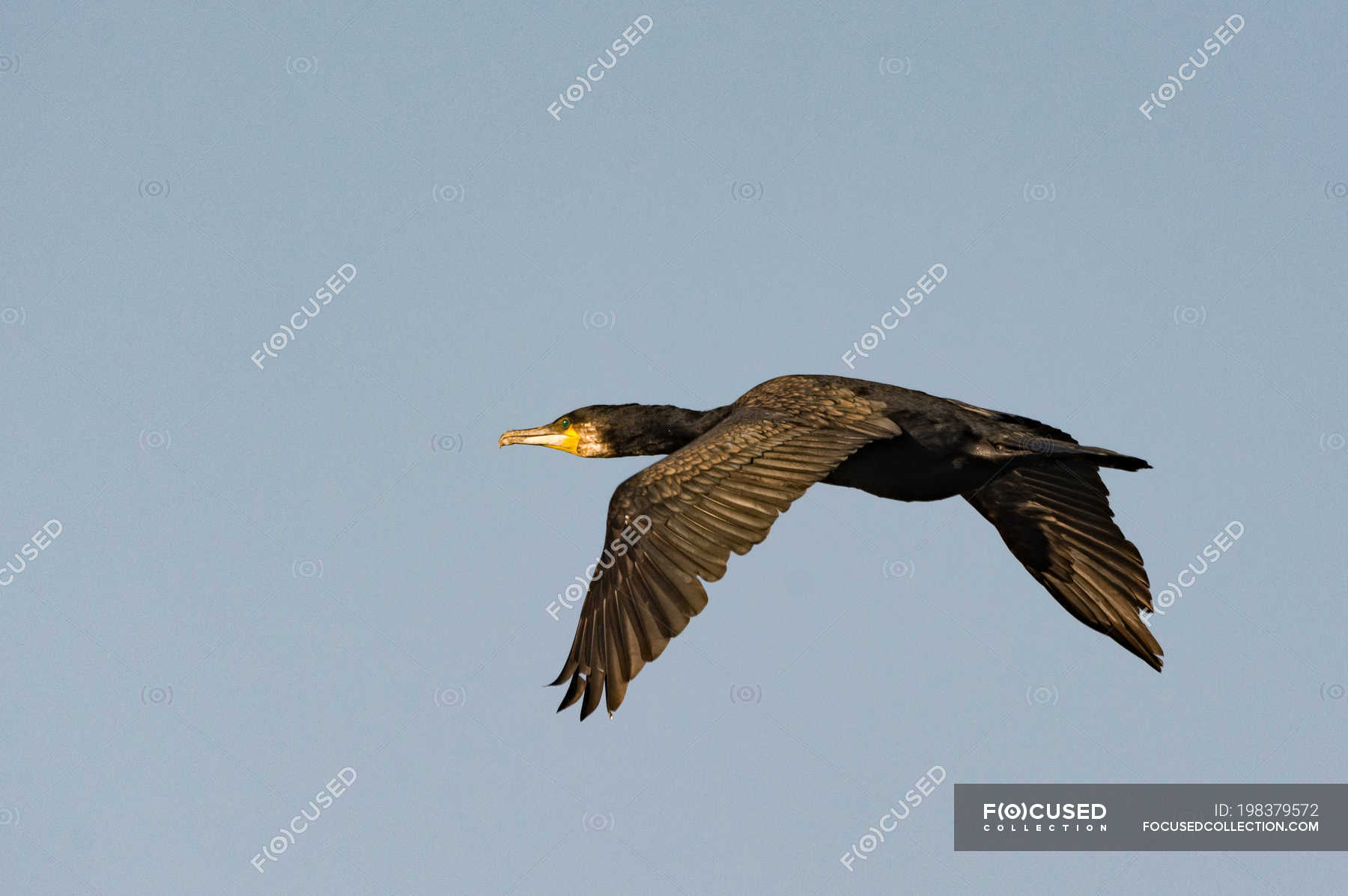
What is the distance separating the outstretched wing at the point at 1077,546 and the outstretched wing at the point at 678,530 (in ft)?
7.74

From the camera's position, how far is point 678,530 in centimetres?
1048

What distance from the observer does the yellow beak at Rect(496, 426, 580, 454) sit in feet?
43.8

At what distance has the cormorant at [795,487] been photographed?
10.2 meters

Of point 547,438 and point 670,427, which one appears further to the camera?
point 547,438

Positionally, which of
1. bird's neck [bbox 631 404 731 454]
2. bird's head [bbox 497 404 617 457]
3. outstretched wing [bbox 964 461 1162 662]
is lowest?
outstretched wing [bbox 964 461 1162 662]

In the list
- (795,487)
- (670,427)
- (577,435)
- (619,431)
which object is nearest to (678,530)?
(795,487)

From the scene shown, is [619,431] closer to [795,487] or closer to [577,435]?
[577,435]

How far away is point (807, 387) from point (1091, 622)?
288 centimetres

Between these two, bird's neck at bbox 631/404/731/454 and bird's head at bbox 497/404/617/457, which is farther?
bird's head at bbox 497/404/617/457

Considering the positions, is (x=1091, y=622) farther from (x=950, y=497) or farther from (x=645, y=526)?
(x=645, y=526)

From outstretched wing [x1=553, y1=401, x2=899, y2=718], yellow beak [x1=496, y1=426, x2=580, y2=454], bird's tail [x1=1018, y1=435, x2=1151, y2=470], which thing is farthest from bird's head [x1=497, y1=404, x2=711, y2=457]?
bird's tail [x1=1018, y1=435, x2=1151, y2=470]

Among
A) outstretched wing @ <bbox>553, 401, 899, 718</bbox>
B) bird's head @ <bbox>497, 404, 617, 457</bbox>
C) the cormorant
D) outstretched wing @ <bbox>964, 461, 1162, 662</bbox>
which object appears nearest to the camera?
outstretched wing @ <bbox>553, 401, 899, 718</bbox>

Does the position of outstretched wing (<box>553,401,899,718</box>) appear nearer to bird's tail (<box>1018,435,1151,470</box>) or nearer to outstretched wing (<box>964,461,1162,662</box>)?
bird's tail (<box>1018,435,1151,470</box>)

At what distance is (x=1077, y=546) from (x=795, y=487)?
338cm
